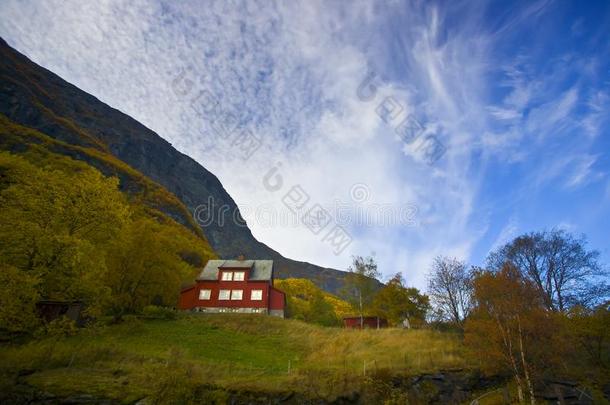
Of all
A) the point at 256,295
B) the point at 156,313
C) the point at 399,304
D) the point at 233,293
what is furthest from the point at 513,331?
the point at 233,293

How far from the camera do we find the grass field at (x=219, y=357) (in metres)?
16.9

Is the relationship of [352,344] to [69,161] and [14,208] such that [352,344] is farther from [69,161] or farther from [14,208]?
[69,161]

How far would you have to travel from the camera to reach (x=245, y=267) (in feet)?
172

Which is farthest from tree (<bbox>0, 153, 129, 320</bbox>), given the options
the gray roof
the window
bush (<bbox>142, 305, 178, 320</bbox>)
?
the window

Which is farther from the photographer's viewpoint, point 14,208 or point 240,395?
point 14,208

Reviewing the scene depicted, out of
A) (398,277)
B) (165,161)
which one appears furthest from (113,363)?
(165,161)

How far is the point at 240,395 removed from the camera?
18.2 meters

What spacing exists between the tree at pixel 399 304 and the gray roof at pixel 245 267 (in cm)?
1653

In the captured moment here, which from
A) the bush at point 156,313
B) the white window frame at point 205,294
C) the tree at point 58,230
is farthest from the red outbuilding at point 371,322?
the tree at point 58,230

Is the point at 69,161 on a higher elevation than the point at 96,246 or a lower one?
higher

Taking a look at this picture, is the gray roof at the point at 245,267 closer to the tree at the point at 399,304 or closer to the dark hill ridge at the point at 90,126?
the tree at the point at 399,304

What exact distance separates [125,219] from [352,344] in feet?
70.7

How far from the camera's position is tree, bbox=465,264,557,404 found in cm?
2436

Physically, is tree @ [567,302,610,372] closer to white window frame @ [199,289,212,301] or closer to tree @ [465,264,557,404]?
tree @ [465,264,557,404]
